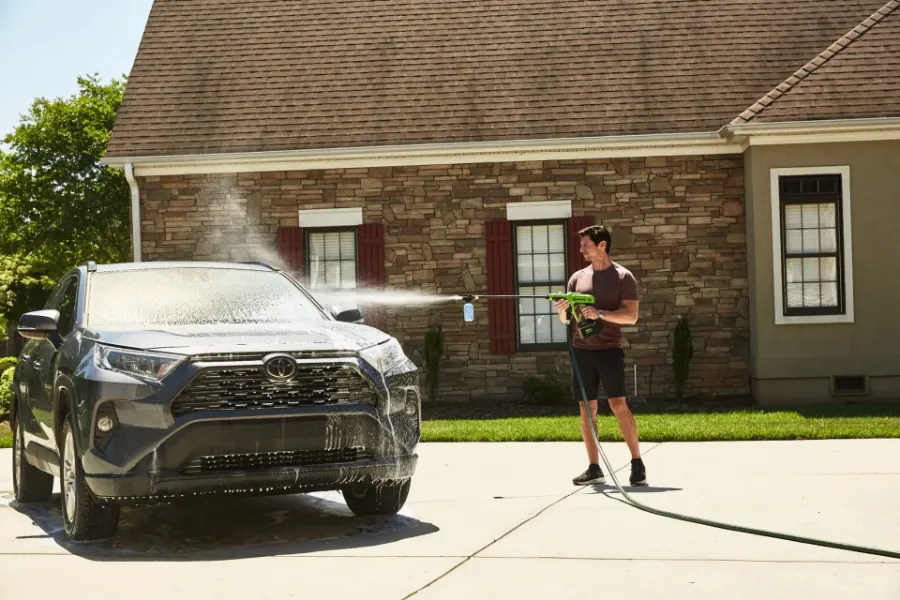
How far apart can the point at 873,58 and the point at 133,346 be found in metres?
13.4

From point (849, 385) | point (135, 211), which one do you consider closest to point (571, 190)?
point (849, 385)

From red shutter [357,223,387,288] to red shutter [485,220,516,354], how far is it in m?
1.60

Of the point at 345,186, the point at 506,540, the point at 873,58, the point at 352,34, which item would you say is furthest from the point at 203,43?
the point at 506,540

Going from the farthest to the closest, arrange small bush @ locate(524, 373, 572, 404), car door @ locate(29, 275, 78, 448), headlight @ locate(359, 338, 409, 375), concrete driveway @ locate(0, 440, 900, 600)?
small bush @ locate(524, 373, 572, 404), car door @ locate(29, 275, 78, 448), headlight @ locate(359, 338, 409, 375), concrete driveway @ locate(0, 440, 900, 600)

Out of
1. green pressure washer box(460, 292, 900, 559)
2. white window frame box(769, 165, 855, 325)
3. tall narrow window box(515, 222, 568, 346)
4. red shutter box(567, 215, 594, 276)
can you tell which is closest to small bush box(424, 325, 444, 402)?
tall narrow window box(515, 222, 568, 346)

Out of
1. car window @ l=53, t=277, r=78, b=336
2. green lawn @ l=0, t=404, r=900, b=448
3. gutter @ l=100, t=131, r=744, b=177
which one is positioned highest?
gutter @ l=100, t=131, r=744, b=177

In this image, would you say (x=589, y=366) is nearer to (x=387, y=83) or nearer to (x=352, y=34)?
(x=387, y=83)

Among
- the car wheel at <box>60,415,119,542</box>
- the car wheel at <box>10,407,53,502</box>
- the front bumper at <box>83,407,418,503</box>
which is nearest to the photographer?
the front bumper at <box>83,407,418,503</box>

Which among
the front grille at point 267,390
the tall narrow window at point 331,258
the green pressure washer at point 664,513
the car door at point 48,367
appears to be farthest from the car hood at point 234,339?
the tall narrow window at point 331,258

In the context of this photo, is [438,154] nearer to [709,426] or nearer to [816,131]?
[816,131]

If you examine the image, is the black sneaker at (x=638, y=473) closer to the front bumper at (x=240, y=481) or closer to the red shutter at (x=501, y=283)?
the front bumper at (x=240, y=481)

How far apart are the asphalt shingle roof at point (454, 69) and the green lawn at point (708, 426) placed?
15.3ft

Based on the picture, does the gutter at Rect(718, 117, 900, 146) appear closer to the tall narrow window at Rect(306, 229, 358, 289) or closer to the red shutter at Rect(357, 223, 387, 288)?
the red shutter at Rect(357, 223, 387, 288)

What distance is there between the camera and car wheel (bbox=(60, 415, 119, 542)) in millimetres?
7035
